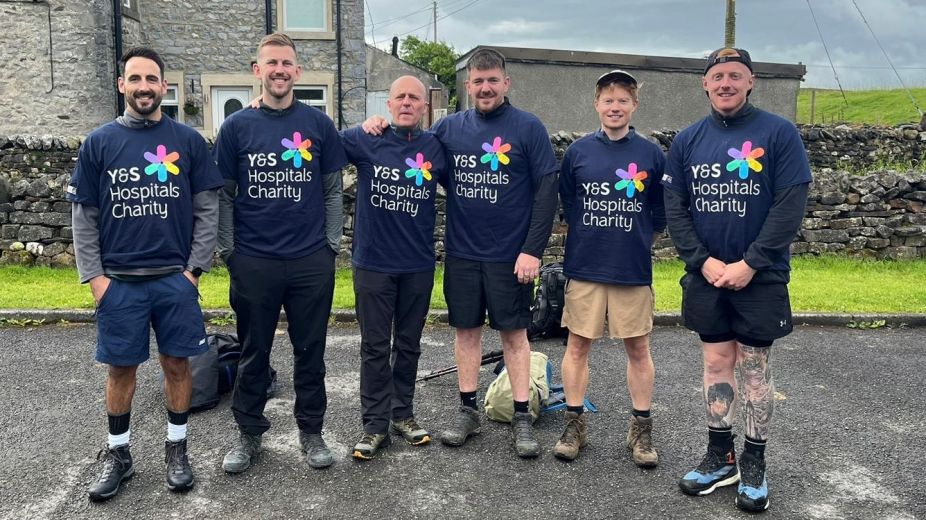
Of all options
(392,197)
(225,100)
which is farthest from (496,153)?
(225,100)

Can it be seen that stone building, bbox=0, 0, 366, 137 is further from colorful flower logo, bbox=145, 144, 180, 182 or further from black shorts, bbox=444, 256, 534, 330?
colorful flower logo, bbox=145, 144, 180, 182

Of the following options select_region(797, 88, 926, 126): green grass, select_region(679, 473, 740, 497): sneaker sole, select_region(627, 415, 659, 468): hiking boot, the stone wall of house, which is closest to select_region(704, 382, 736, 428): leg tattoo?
select_region(679, 473, 740, 497): sneaker sole

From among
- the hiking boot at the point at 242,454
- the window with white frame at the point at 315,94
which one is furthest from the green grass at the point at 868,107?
the hiking boot at the point at 242,454

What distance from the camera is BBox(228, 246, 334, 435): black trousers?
421cm

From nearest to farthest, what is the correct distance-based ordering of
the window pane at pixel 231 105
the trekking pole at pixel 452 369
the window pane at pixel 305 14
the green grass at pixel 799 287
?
the trekking pole at pixel 452 369 → the green grass at pixel 799 287 → the window pane at pixel 305 14 → the window pane at pixel 231 105

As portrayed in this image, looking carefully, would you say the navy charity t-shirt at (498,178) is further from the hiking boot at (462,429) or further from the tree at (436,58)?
the tree at (436,58)

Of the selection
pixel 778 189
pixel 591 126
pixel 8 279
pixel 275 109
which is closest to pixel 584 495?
pixel 778 189

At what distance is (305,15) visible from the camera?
736 inches

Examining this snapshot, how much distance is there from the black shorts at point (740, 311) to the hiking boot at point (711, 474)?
2.16 ft

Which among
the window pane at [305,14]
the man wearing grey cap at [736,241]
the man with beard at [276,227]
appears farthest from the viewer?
the window pane at [305,14]

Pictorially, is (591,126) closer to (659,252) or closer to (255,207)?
(659,252)

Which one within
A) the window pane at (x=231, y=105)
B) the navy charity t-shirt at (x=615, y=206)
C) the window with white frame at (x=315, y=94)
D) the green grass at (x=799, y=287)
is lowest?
the green grass at (x=799, y=287)

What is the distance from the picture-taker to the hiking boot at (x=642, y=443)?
430 centimetres

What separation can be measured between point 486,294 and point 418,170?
0.84 m
